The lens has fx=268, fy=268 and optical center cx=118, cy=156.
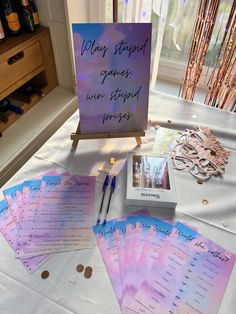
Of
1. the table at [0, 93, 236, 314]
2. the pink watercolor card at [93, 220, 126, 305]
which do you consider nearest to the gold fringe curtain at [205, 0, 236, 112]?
the table at [0, 93, 236, 314]

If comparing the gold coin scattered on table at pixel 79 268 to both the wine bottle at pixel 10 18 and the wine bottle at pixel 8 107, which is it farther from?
the wine bottle at pixel 10 18

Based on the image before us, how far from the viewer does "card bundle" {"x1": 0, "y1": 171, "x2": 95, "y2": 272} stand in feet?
2.04

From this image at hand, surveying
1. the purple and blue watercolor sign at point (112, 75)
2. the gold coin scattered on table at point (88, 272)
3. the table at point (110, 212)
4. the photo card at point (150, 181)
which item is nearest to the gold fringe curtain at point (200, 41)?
the table at point (110, 212)

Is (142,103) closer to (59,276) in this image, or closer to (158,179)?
(158,179)

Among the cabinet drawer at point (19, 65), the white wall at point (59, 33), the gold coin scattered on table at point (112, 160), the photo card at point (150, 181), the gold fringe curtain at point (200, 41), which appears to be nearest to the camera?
the photo card at point (150, 181)

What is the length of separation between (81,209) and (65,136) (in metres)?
0.30

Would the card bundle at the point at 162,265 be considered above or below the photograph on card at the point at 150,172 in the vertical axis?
below

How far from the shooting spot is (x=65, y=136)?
2.95 feet

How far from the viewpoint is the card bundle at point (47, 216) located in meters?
0.62

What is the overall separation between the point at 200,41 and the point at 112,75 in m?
0.56

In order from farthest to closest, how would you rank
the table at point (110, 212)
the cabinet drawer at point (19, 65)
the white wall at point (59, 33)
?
the white wall at point (59, 33) → the cabinet drawer at point (19, 65) → the table at point (110, 212)

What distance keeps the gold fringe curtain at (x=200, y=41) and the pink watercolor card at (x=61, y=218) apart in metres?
0.75

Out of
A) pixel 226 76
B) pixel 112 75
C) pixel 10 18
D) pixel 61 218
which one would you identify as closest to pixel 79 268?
pixel 61 218

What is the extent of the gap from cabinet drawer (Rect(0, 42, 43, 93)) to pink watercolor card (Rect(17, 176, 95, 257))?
629mm
